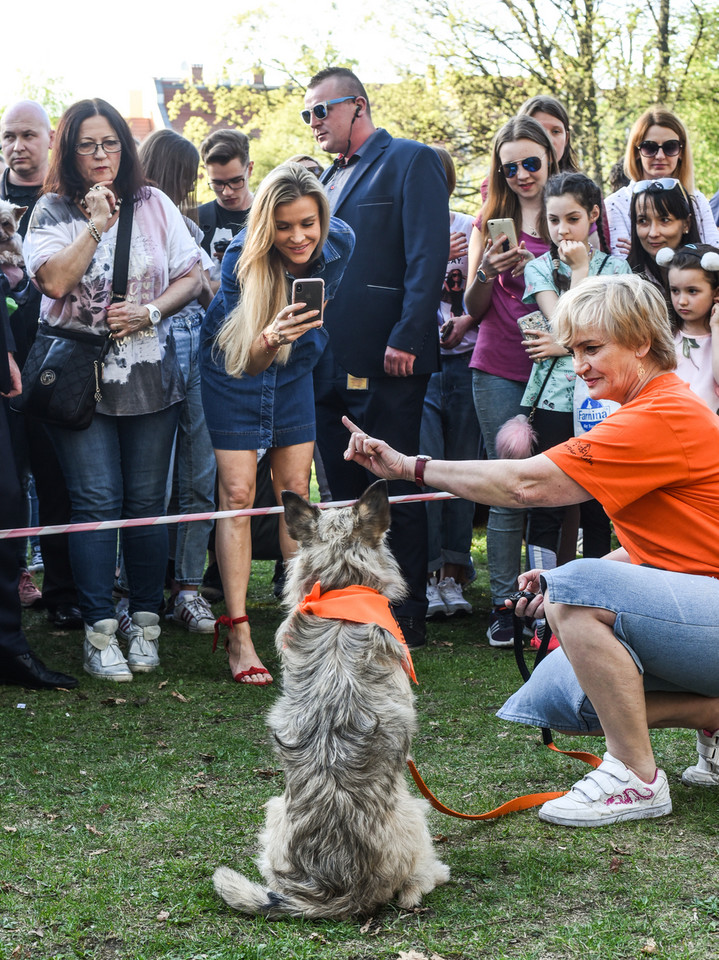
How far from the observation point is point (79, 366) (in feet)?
15.8

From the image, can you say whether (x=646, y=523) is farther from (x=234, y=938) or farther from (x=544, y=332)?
(x=544, y=332)

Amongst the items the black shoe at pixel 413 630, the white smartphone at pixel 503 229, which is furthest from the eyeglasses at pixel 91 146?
the black shoe at pixel 413 630

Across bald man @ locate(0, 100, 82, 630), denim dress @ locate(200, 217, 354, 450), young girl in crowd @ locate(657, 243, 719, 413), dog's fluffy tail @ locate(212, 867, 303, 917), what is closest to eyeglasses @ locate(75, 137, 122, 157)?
denim dress @ locate(200, 217, 354, 450)

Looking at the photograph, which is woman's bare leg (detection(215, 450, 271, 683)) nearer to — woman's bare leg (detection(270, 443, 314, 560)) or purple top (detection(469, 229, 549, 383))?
woman's bare leg (detection(270, 443, 314, 560))

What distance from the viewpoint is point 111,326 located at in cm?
491

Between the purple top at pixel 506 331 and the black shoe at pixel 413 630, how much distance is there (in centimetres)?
154

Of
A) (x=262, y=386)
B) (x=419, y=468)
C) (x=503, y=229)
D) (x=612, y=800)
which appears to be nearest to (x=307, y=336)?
(x=262, y=386)

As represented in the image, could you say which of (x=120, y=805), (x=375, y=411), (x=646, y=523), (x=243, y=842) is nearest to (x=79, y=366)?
(x=375, y=411)

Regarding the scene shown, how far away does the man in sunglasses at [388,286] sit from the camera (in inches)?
211

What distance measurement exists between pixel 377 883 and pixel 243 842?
72 centimetres

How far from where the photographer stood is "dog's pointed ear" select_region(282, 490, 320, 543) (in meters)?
3.03

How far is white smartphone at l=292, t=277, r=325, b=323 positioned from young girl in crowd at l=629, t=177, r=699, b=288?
2.05m

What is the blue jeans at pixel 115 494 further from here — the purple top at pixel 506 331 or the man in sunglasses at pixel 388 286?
the purple top at pixel 506 331

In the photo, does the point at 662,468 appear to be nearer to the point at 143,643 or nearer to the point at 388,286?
the point at 388,286
